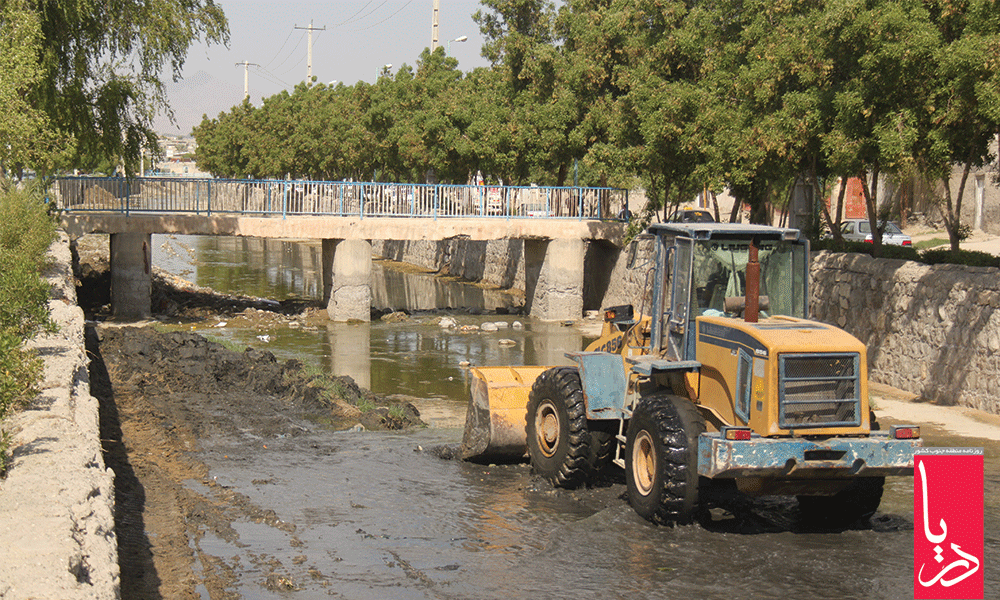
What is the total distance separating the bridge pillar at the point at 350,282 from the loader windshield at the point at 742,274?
20.4 meters

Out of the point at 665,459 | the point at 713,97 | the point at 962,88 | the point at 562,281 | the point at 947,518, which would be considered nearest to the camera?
the point at 947,518

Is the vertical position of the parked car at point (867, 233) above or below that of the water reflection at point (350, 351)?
above

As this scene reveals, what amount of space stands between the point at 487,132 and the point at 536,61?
316 centimetres

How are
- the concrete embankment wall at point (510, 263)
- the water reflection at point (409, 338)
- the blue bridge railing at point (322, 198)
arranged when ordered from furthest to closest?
the concrete embankment wall at point (510, 263)
the blue bridge railing at point (322, 198)
the water reflection at point (409, 338)

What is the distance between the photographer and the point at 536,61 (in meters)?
31.3

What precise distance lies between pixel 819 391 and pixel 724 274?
60.5 inches

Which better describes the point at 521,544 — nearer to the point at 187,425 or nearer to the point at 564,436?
the point at 564,436

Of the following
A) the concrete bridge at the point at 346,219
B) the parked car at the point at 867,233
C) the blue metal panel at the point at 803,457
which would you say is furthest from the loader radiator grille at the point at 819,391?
the parked car at the point at 867,233

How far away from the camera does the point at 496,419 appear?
1084 centimetres

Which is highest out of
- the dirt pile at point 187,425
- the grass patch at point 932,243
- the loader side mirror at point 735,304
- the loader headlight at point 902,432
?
the grass patch at point 932,243

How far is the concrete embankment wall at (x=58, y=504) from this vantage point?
16.5 feet

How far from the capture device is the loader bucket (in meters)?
10.8

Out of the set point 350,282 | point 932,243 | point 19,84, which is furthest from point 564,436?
point 932,243

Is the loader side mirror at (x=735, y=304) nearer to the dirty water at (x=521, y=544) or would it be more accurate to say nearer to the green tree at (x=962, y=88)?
the dirty water at (x=521, y=544)
